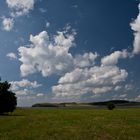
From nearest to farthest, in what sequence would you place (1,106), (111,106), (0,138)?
(0,138) → (1,106) → (111,106)

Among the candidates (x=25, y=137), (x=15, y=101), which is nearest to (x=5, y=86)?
(x=15, y=101)

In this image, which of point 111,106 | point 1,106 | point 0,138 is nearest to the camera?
point 0,138

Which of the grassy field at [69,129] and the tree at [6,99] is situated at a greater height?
the tree at [6,99]

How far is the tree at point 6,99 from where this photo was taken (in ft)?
273

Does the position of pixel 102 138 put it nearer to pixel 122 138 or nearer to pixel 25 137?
pixel 122 138

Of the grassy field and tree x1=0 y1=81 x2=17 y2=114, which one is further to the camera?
tree x1=0 y1=81 x2=17 y2=114

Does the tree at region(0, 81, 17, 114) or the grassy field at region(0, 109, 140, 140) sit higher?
the tree at region(0, 81, 17, 114)

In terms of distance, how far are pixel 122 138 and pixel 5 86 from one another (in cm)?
6236

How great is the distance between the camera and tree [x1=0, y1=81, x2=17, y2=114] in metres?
83.1

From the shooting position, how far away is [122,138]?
90.8 feet

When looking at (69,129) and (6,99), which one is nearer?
(69,129)

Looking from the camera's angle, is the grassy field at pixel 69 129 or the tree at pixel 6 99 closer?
the grassy field at pixel 69 129

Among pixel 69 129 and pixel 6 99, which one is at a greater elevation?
pixel 6 99

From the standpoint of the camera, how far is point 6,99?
83562 millimetres
